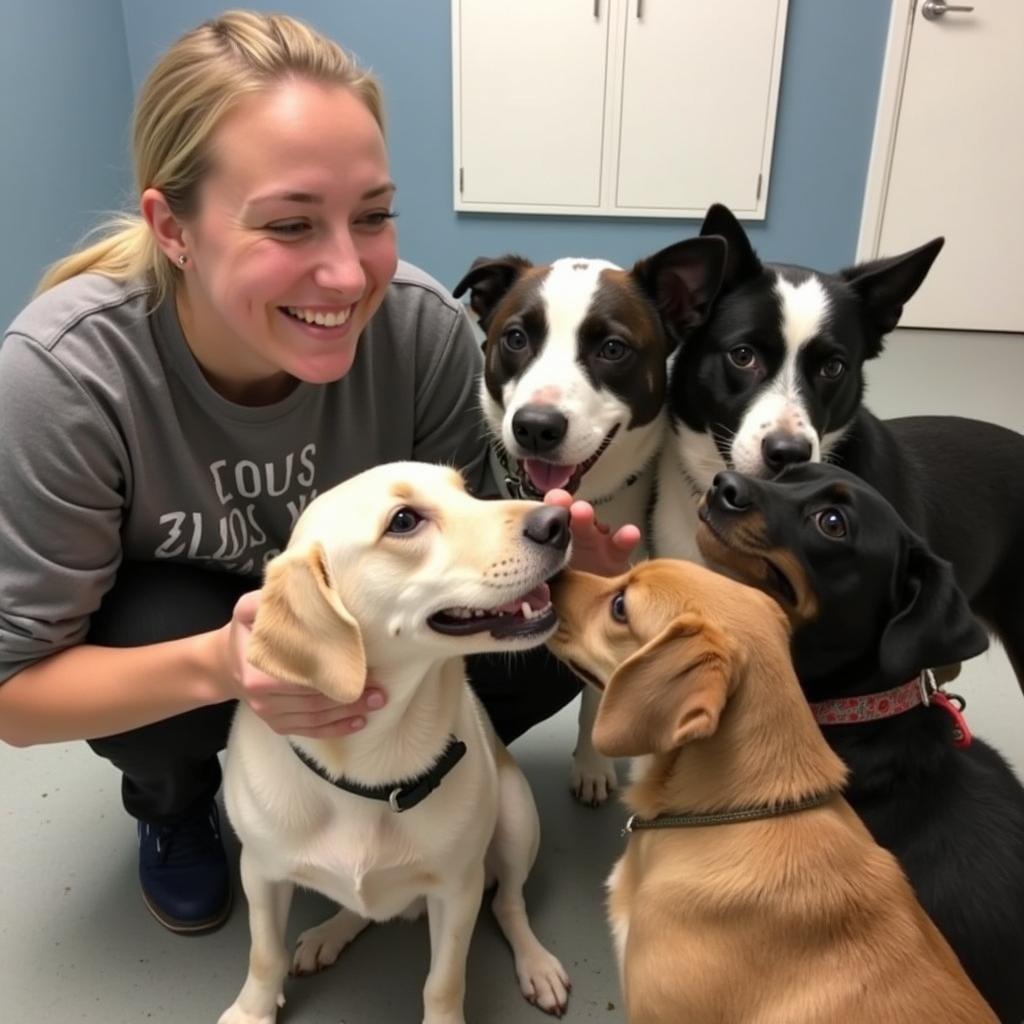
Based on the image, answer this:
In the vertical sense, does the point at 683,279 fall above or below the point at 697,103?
below

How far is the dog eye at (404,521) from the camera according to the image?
107 cm

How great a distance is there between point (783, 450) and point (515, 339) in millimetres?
504

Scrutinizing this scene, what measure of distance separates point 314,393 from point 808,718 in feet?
2.94

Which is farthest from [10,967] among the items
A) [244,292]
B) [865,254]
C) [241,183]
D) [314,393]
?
[865,254]

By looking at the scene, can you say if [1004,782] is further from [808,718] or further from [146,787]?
[146,787]

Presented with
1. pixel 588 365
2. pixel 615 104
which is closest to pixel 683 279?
pixel 588 365

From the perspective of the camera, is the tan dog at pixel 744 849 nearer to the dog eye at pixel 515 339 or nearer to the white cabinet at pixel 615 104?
the dog eye at pixel 515 339

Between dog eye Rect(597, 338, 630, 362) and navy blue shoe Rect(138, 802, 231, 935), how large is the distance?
108cm

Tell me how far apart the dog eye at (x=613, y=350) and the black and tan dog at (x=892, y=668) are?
15.3 inches

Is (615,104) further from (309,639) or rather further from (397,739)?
(309,639)

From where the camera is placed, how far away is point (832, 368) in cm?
154

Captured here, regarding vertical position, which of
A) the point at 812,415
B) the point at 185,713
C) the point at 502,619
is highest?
the point at 812,415

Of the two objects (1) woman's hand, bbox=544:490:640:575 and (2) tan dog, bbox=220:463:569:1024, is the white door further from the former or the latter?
(2) tan dog, bbox=220:463:569:1024

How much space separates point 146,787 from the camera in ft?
5.16
